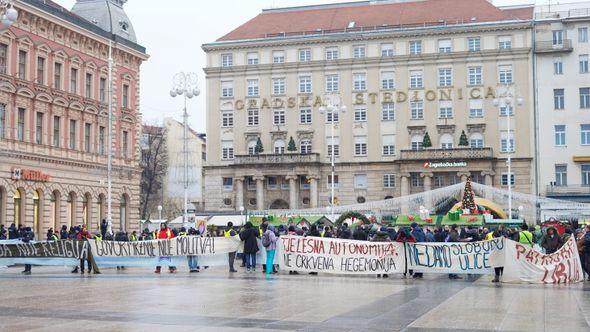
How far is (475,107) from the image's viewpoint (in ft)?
264

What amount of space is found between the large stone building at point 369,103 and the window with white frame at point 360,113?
0.10 meters

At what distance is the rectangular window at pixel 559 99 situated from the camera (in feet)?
255

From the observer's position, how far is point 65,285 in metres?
21.6

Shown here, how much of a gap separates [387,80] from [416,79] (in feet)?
9.48

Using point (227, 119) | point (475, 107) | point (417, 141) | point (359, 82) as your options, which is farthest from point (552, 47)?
point (227, 119)

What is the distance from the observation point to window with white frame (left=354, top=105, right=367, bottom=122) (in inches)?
3273

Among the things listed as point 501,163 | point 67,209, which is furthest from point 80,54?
point 501,163

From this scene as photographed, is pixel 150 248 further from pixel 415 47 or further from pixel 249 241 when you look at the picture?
pixel 415 47

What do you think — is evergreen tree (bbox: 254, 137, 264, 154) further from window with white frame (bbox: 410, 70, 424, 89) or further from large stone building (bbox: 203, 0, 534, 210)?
window with white frame (bbox: 410, 70, 424, 89)

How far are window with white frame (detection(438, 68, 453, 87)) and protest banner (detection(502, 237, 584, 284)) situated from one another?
58212 mm

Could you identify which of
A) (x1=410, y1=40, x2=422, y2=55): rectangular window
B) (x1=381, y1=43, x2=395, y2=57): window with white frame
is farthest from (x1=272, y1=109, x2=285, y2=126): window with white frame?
(x1=410, y1=40, x2=422, y2=55): rectangular window

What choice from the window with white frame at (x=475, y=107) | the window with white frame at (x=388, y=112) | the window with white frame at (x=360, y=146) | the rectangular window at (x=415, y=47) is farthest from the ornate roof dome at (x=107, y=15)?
the window with white frame at (x=475, y=107)

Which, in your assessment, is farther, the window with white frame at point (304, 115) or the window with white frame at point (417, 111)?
the window with white frame at point (304, 115)

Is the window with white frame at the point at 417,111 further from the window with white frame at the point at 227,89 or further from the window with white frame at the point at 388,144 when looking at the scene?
the window with white frame at the point at 227,89
